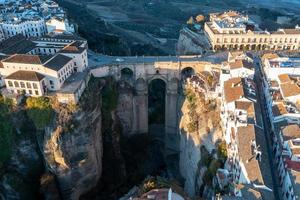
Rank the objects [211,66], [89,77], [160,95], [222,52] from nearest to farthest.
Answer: [89,77]
[211,66]
[222,52]
[160,95]

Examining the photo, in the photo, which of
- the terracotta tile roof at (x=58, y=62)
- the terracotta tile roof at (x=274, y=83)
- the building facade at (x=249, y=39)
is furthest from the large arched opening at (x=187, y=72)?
the terracotta tile roof at (x=58, y=62)

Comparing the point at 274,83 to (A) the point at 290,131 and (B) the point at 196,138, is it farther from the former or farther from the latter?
(B) the point at 196,138

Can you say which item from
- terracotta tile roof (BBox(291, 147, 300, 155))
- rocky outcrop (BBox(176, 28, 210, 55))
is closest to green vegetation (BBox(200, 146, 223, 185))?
terracotta tile roof (BBox(291, 147, 300, 155))

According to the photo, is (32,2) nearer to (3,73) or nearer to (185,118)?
(3,73)

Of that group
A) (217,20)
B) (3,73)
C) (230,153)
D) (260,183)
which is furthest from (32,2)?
(260,183)

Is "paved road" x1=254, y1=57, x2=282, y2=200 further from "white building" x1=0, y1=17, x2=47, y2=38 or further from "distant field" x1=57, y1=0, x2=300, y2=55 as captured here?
"white building" x1=0, y1=17, x2=47, y2=38

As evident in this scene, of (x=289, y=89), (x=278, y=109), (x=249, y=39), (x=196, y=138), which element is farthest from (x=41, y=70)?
(x=249, y=39)
